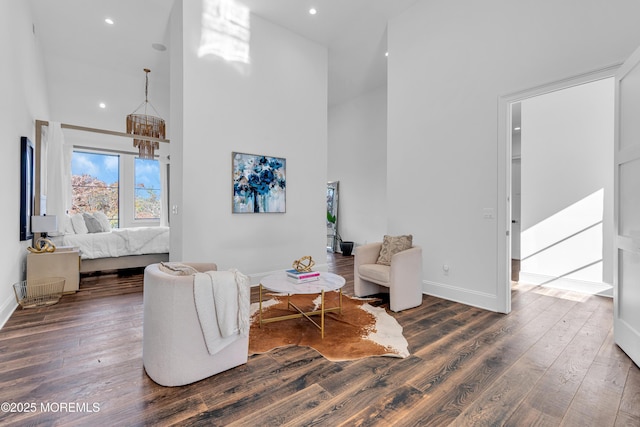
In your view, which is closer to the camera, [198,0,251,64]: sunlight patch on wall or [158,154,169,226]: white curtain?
[198,0,251,64]: sunlight patch on wall

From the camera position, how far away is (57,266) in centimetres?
388

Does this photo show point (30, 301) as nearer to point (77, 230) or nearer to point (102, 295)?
point (102, 295)

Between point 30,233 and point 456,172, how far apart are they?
5.70 m

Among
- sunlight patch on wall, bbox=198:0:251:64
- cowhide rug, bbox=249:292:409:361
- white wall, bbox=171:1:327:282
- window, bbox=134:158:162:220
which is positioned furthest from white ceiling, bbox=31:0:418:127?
cowhide rug, bbox=249:292:409:361

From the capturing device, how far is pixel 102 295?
3996mm

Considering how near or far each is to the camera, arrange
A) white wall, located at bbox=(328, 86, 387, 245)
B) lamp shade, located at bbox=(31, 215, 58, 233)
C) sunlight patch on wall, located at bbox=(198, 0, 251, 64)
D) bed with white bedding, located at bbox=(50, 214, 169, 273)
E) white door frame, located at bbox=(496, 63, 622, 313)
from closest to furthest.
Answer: white door frame, located at bbox=(496, 63, 622, 313)
lamp shade, located at bbox=(31, 215, 58, 233)
sunlight patch on wall, located at bbox=(198, 0, 251, 64)
bed with white bedding, located at bbox=(50, 214, 169, 273)
white wall, located at bbox=(328, 86, 387, 245)

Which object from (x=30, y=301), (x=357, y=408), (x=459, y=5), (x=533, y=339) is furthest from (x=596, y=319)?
(x=30, y=301)

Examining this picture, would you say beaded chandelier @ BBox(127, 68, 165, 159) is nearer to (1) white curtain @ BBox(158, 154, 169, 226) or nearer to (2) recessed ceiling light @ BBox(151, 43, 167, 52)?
(2) recessed ceiling light @ BBox(151, 43, 167, 52)

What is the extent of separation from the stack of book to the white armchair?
876 millimetres

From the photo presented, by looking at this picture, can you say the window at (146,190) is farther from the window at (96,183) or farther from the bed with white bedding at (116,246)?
the bed with white bedding at (116,246)

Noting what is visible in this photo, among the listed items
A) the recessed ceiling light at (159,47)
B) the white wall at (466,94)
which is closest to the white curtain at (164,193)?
the recessed ceiling light at (159,47)

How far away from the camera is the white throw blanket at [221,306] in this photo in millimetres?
1944

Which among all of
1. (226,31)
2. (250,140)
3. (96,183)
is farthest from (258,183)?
(96,183)

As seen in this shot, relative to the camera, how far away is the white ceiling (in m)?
4.27
